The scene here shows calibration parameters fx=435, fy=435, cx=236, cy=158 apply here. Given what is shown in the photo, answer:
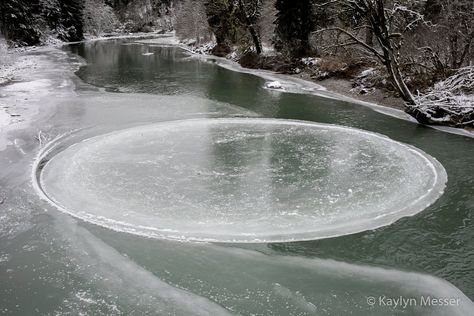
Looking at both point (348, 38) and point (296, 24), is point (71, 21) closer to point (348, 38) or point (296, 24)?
point (296, 24)

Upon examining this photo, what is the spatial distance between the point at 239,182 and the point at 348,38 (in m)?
20.4

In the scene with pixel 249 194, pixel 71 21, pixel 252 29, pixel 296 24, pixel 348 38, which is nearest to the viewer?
pixel 249 194

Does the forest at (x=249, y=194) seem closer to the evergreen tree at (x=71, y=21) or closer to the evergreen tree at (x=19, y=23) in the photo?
the evergreen tree at (x=19, y=23)

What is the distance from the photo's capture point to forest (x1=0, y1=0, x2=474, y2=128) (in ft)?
52.5

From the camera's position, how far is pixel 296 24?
2772 centimetres

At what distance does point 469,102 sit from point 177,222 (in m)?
11.4

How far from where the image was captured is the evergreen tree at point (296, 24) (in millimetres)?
27594

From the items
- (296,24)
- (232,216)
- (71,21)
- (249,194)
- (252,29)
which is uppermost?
(71,21)

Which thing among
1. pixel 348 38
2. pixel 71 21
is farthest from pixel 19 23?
pixel 348 38

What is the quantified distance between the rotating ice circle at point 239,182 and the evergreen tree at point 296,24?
15504mm

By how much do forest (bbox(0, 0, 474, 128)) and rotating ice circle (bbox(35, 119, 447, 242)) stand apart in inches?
163

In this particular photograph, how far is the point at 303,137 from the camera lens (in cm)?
1328

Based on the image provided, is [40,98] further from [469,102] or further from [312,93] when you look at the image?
[469,102]

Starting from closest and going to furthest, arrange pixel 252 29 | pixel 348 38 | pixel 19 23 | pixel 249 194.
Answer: pixel 249 194 → pixel 348 38 → pixel 252 29 → pixel 19 23
